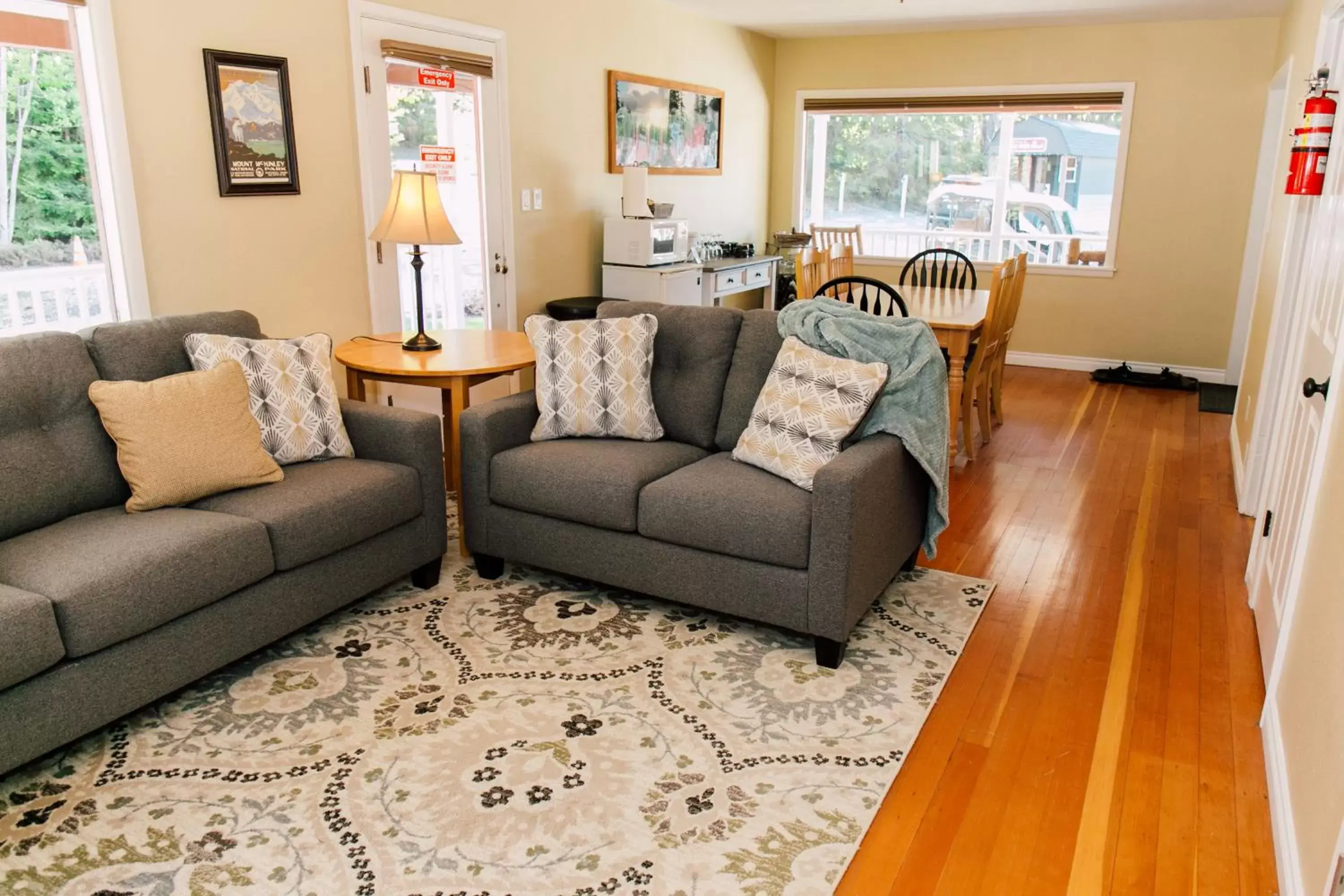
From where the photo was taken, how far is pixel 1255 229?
6359 millimetres

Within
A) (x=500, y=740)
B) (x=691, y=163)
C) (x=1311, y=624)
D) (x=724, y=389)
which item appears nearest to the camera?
(x=1311, y=624)

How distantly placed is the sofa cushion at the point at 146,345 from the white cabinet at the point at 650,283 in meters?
2.89

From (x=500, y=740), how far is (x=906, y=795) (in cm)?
100

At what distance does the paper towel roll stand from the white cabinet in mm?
337

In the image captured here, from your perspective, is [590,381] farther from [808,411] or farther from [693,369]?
[808,411]

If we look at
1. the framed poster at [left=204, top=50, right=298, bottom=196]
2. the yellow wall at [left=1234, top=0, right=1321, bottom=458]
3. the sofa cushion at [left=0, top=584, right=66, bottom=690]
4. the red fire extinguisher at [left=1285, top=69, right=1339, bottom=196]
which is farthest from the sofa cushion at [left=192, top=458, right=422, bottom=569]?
the yellow wall at [left=1234, top=0, right=1321, bottom=458]

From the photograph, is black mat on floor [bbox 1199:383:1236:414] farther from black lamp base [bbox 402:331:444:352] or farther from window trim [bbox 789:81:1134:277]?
black lamp base [bbox 402:331:444:352]

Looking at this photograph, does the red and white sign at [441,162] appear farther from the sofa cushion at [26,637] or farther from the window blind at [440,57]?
the sofa cushion at [26,637]

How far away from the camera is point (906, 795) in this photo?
7.15 ft

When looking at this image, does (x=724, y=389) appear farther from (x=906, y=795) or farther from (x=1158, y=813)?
(x=1158, y=813)

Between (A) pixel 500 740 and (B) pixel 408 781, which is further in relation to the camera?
(A) pixel 500 740

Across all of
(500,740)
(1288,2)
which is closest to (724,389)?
(500,740)

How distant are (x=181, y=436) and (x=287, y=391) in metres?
0.41

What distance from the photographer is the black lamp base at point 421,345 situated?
3715mm
